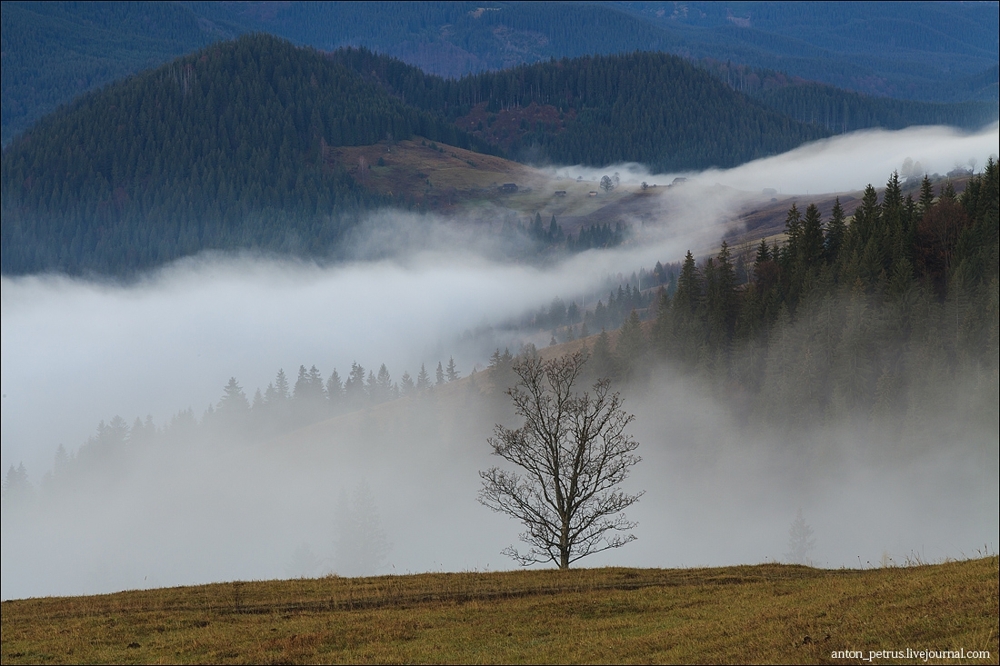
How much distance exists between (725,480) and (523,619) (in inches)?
5002

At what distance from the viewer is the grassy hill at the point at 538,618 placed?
74.1ft

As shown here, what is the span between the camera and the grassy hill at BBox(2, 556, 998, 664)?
22.6 m

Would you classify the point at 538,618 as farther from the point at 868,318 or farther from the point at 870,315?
the point at 868,318

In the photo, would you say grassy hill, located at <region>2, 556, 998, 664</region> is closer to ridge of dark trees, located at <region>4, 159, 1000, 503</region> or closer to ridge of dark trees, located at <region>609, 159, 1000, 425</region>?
ridge of dark trees, located at <region>609, 159, 1000, 425</region>

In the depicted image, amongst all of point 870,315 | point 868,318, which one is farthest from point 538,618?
point 868,318

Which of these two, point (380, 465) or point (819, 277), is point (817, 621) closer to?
point (819, 277)

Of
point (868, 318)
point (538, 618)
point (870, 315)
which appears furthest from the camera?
point (868, 318)

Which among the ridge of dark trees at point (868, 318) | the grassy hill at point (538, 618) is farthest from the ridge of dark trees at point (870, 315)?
the grassy hill at point (538, 618)

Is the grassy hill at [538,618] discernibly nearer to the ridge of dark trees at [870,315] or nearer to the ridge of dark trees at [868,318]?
the ridge of dark trees at [870,315]

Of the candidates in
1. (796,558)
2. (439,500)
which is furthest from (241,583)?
(439,500)

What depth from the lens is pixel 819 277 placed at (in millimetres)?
136750

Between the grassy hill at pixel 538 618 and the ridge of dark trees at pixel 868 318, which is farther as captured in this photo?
the ridge of dark trees at pixel 868 318

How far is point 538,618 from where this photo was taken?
93.0ft

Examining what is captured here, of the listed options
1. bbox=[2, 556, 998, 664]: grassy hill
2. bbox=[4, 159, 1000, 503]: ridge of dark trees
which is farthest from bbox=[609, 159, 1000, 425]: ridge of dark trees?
bbox=[2, 556, 998, 664]: grassy hill
